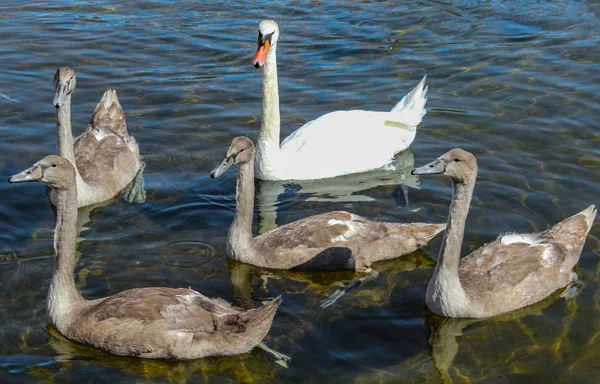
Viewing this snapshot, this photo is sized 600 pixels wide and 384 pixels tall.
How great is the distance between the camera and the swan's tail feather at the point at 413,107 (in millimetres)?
12188

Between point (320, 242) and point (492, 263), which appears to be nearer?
point (492, 263)

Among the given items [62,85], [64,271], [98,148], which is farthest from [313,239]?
[98,148]

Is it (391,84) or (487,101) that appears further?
(391,84)

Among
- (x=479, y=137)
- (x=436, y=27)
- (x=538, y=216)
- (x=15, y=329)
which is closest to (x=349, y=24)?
(x=436, y=27)

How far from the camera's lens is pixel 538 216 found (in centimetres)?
1022

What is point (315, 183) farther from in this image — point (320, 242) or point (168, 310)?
point (168, 310)

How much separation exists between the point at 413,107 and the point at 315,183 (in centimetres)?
194

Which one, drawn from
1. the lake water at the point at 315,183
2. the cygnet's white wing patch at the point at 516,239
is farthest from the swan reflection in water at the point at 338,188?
the cygnet's white wing patch at the point at 516,239

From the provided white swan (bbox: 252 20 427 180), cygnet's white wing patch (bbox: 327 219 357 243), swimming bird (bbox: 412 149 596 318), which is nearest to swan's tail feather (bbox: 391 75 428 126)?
white swan (bbox: 252 20 427 180)

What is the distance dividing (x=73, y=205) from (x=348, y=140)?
4.51 meters

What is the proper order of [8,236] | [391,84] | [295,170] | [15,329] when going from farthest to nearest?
[391,84]
[295,170]
[8,236]
[15,329]

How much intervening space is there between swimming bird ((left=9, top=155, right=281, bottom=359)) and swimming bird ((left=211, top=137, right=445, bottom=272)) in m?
1.45

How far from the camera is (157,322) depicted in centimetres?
758

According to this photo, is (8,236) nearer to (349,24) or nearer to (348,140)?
(348,140)
